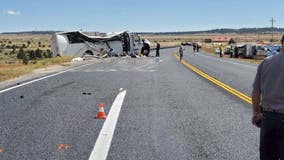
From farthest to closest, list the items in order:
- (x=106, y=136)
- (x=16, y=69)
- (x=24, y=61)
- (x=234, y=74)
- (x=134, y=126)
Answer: (x=24, y=61) < (x=16, y=69) < (x=234, y=74) < (x=134, y=126) < (x=106, y=136)

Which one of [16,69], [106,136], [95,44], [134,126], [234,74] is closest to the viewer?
[106,136]

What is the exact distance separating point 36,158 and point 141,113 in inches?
162

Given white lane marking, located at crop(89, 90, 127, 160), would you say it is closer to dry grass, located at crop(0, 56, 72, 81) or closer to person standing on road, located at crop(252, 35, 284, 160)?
person standing on road, located at crop(252, 35, 284, 160)

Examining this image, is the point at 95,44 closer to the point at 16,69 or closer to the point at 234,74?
the point at 16,69

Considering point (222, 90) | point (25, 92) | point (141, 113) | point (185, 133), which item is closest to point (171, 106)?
point (141, 113)

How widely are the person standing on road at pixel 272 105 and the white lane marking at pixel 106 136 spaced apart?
7.80 feet

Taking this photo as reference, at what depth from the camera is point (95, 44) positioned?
4969 centimetres

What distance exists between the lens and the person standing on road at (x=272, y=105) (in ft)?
13.8

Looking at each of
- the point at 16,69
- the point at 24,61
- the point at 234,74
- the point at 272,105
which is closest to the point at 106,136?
the point at 272,105

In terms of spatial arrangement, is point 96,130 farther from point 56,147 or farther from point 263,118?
point 263,118

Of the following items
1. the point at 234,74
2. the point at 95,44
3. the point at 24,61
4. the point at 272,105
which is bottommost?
the point at 24,61

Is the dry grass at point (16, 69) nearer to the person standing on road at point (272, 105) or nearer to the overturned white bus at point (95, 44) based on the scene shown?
the overturned white bus at point (95, 44)

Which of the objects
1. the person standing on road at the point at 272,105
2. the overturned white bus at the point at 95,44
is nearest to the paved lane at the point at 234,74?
the person standing on road at the point at 272,105

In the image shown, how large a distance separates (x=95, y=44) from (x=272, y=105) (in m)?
46.1
